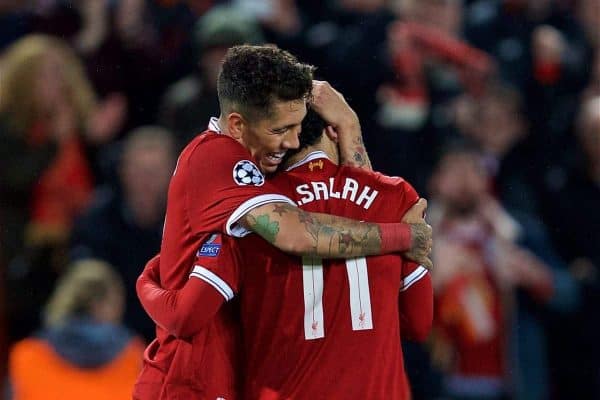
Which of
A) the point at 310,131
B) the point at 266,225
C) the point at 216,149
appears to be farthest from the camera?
the point at 310,131

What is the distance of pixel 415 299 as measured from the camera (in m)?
3.04

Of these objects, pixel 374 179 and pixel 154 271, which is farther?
pixel 154 271

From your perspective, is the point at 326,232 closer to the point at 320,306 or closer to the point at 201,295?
the point at 320,306

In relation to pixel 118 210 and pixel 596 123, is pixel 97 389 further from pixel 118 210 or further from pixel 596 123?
pixel 596 123

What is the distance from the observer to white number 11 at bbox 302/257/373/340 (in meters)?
2.88

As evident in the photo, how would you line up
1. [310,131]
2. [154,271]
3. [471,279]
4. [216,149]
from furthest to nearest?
[471,279] < [154,271] < [310,131] < [216,149]

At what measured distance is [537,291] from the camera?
611 centimetres

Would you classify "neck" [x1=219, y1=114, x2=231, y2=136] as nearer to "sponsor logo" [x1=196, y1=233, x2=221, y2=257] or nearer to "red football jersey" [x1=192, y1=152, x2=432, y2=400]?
"red football jersey" [x1=192, y1=152, x2=432, y2=400]

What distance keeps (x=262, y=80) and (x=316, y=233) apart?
0.41 metres

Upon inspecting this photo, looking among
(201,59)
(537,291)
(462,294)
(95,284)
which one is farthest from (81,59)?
(537,291)

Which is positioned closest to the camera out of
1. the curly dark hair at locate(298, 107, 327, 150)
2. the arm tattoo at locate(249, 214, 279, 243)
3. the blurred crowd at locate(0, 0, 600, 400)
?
the arm tattoo at locate(249, 214, 279, 243)

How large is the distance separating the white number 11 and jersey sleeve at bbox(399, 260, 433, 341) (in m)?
0.15

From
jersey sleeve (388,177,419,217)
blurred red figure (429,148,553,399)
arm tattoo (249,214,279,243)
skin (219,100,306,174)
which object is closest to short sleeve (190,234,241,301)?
arm tattoo (249,214,279,243)

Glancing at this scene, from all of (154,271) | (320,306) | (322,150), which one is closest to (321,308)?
(320,306)
